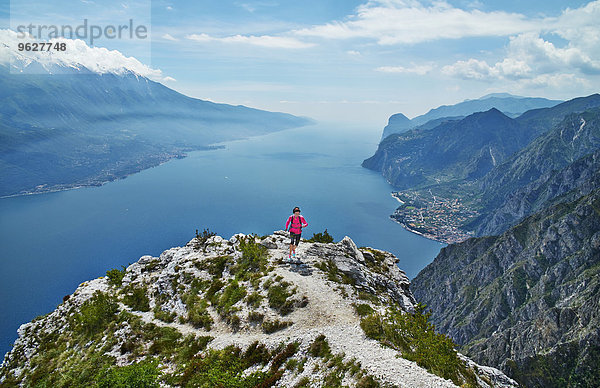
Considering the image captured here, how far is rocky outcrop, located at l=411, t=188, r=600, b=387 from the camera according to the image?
77.6m

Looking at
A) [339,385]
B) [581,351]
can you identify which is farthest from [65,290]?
[581,351]

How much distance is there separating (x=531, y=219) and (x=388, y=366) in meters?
180

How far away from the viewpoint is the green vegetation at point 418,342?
1595 centimetres

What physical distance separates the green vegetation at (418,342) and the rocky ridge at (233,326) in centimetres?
70

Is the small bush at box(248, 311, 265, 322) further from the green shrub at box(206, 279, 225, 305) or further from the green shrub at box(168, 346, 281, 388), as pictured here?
the green shrub at box(206, 279, 225, 305)

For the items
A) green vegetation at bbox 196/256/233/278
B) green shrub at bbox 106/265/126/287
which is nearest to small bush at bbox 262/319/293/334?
green vegetation at bbox 196/256/233/278

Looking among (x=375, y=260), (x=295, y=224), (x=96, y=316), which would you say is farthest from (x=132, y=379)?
(x=375, y=260)

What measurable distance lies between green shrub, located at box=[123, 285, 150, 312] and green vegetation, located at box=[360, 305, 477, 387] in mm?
25059

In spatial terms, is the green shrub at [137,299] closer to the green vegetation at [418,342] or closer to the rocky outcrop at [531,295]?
the green vegetation at [418,342]

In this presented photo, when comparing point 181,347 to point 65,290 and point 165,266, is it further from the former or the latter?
point 65,290

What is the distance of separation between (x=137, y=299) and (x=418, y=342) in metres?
30.5

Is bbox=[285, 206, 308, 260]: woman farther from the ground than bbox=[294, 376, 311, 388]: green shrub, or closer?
farther from the ground

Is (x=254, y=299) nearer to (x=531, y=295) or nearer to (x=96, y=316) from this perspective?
(x=96, y=316)

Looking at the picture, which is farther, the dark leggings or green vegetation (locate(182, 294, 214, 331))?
the dark leggings
